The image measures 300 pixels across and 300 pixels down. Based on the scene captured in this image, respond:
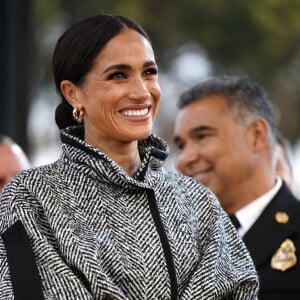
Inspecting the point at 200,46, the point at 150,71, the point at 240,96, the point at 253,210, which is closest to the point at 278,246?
the point at 253,210

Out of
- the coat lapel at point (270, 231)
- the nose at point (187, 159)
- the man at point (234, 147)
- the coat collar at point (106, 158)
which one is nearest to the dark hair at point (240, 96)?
the man at point (234, 147)

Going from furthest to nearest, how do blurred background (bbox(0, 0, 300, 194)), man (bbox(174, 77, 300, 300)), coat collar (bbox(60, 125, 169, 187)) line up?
blurred background (bbox(0, 0, 300, 194)), man (bbox(174, 77, 300, 300)), coat collar (bbox(60, 125, 169, 187))

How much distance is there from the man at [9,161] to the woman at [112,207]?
150cm

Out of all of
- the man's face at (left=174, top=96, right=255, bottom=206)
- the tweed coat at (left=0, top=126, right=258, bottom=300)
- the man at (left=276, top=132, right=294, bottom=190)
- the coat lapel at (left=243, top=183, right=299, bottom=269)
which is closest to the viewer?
the tweed coat at (left=0, top=126, right=258, bottom=300)

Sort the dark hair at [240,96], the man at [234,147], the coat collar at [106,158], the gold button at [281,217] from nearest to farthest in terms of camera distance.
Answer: the coat collar at [106,158] → the gold button at [281,217] → the man at [234,147] → the dark hair at [240,96]

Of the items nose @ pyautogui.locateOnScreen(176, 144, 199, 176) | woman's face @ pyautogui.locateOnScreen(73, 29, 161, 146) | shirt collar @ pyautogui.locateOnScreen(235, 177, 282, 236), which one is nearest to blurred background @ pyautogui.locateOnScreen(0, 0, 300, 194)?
nose @ pyautogui.locateOnScreen(176, 144, 199, 176)

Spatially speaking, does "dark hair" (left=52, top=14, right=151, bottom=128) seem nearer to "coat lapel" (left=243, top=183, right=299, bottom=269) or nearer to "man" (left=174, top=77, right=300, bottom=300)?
"coat lapel" (left=243, top=183, right=299, bottom=269)

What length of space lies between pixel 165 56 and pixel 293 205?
6.12 m

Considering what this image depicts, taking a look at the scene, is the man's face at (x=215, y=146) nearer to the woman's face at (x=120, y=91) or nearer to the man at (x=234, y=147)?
the man at (x=234, y=147)

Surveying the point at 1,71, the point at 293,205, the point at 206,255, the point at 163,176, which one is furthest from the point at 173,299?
Answer: the point at 1,71

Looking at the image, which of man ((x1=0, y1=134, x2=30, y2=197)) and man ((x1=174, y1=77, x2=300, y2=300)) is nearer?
man ((x1=174, y1=77, x2=300, y2=300))

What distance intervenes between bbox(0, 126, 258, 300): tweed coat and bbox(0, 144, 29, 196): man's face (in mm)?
1531

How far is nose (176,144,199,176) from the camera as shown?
461cm

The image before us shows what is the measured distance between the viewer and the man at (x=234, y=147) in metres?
4.38
